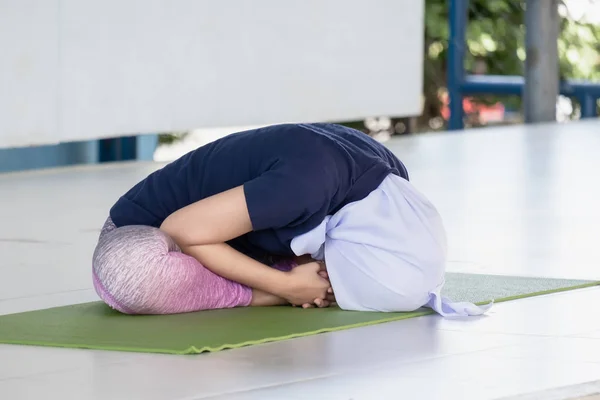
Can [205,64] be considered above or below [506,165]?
above

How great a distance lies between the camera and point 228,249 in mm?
2600

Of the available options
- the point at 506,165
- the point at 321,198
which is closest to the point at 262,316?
the point at 321,198

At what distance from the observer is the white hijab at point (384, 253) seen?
8.45ft

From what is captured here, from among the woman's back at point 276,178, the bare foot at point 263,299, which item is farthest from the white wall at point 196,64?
the bare foot at point 263,299

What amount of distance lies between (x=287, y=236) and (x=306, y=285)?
121 mm

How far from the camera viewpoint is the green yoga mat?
2.27 metres

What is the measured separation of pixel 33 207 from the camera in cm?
449

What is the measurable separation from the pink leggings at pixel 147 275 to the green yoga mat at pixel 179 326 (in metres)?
0.03

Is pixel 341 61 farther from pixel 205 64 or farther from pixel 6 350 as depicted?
pixel 6 350

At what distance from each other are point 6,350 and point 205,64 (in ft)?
15.4

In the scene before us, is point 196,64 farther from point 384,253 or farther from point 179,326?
point 179,326

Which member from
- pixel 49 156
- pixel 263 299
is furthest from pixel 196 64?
pixel 263 299

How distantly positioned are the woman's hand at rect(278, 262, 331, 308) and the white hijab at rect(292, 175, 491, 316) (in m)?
0.03

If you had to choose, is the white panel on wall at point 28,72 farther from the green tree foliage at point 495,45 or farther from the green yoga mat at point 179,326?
the green tree foliage at point 495,45
